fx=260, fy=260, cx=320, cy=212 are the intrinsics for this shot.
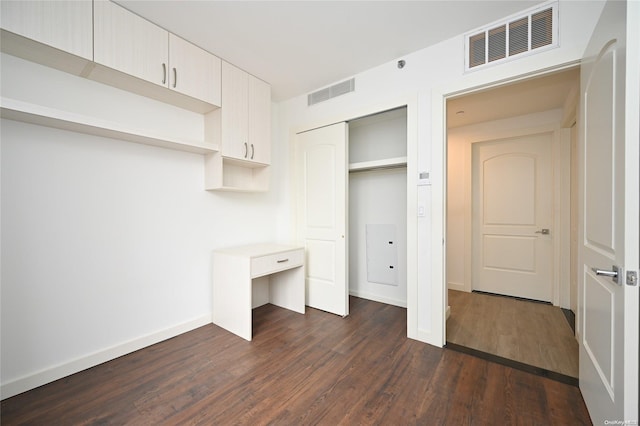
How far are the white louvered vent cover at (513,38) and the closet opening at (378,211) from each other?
3.39ft

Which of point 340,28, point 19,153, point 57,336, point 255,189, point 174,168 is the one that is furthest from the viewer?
point 255,189

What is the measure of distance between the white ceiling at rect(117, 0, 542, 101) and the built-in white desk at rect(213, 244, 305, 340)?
187 centimetres

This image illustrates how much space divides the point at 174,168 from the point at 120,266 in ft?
3.10

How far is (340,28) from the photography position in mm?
2076

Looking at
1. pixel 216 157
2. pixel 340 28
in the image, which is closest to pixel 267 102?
pixel 216 157

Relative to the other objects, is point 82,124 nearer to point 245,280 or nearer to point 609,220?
point 245,280

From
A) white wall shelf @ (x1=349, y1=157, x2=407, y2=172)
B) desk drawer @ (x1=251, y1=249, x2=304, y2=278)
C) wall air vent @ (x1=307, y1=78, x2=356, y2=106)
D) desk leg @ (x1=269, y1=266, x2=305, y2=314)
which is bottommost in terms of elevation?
desk leg @ (x1=269, y1=266, x2=305, y2=314)

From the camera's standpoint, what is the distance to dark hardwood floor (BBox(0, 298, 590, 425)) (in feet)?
4.85

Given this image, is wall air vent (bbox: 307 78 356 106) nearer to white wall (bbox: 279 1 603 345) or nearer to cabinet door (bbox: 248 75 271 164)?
white wall (bbox: 279 1 603 345)

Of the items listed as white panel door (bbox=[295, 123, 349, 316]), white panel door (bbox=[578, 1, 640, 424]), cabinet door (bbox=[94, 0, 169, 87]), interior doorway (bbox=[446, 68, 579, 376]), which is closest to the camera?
white panel door (bbox=[578, 1, 640, 424])

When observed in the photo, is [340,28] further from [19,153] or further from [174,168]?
[19,153]

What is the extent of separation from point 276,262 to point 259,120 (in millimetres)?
1523

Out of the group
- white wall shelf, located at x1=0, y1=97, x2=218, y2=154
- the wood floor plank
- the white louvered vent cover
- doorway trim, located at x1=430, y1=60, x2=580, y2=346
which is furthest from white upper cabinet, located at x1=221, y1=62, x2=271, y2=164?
the wood floor plank

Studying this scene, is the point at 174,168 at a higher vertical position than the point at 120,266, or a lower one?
higher
